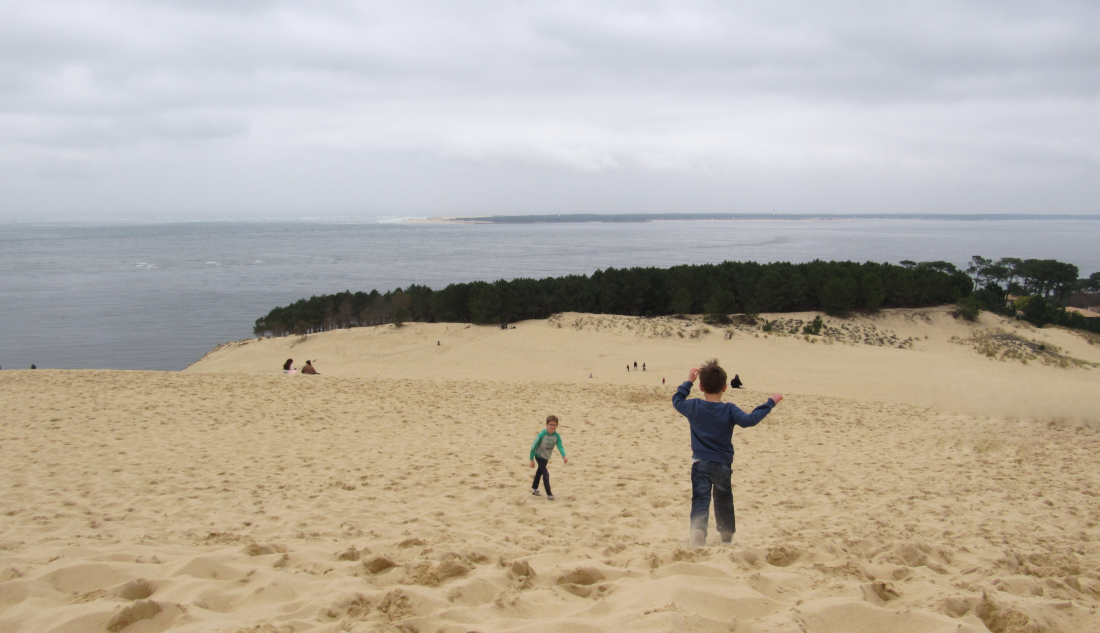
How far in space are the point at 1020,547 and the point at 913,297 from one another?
141 ft

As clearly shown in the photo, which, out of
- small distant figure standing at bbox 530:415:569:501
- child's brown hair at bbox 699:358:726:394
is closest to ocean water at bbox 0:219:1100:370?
small distant figure standing at bbox 530:415:569:501

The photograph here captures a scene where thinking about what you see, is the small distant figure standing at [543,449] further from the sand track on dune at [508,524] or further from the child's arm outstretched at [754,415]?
the child's arm outstretched at [754,415]

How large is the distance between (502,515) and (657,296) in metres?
37.2

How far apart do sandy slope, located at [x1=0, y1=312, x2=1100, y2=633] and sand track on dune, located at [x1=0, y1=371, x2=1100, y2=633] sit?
0.03m

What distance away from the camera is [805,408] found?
1402 cm

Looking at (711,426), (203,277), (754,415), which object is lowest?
(203,277)

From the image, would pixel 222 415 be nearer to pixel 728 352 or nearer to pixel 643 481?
pixel 643 481

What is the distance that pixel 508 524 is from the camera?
18.5 ft

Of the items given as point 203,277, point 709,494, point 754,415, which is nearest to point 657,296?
point 709,494

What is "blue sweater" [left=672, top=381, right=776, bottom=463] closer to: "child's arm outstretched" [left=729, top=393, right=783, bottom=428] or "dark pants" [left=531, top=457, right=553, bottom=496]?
"child's arm outstretched" [left=729, top=393, right=783, bottom=428]

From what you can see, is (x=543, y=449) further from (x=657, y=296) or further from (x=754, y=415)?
(x=657, y=296)

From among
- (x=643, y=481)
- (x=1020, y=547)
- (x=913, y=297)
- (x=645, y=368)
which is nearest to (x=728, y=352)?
(x=645, y=368)

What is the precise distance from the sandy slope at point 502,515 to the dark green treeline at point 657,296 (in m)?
24.5

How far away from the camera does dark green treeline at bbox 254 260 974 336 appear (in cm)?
3859
